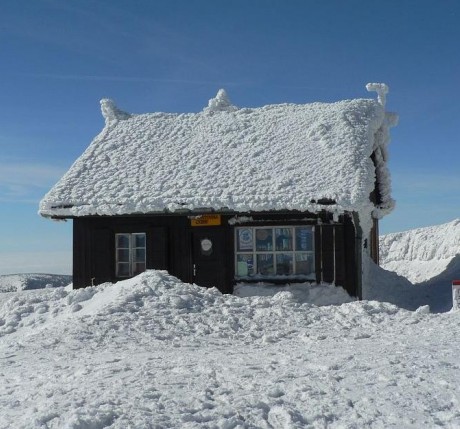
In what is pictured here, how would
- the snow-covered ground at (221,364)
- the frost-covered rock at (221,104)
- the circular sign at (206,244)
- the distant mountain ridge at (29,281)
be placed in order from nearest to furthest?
the snow-covered ground at (221,364) < the circular sign at (206,244) < the frost-covered rock at (221,104) < the distant mountain ridge at (29,281)

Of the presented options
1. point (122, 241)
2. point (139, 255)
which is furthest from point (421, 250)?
point (122, 241)

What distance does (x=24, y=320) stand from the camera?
11625 millimetres

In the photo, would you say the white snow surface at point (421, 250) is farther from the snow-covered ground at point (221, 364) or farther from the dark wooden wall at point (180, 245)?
the snow-covered ground at point (221, 364)

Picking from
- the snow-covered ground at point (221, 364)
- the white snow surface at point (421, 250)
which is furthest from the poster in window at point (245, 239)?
the white snow surface at point (421, 250)

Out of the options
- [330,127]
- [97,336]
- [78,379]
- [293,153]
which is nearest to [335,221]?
[293,153]

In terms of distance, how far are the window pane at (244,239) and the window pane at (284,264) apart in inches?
28.8

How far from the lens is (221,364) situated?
714cm

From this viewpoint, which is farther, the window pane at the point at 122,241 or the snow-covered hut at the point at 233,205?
the window pane at the point at 122,241

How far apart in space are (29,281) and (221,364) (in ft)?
67.8

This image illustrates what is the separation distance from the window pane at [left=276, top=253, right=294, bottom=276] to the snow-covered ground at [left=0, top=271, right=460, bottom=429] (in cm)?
252

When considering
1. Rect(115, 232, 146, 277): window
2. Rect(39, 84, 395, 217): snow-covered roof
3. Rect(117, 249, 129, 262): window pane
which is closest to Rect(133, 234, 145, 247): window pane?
Rect(115, 232, 146, 277): window

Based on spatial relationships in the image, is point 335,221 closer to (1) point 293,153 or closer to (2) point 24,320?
(1) point 293,153

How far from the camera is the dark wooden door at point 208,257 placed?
47.3 feet

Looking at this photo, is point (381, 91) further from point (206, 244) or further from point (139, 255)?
point (139, 255)
